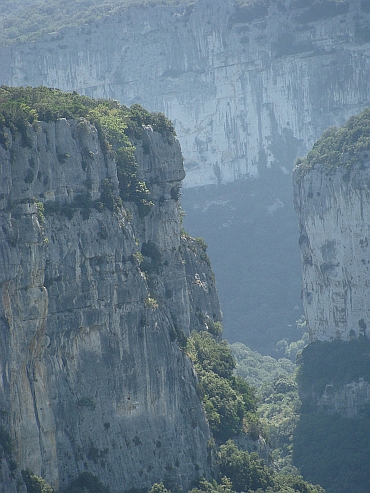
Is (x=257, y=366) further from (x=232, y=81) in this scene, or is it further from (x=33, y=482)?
(x=33, y=482)

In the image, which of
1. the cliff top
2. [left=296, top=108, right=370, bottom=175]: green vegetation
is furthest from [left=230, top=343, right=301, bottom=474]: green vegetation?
the cliff top

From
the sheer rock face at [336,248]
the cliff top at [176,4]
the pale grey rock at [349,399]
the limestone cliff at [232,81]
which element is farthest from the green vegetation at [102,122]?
the cliff top at [176,4]

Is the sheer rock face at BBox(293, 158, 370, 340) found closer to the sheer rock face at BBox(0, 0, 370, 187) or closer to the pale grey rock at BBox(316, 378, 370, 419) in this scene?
the pale grey rock at BBox(316, 378, 370, 419)

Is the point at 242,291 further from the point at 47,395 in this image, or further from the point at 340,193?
the point at 47,395

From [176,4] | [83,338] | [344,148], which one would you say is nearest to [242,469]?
[83,338]

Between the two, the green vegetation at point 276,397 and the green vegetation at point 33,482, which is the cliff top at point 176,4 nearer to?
the green vegetation at point 276,397
